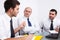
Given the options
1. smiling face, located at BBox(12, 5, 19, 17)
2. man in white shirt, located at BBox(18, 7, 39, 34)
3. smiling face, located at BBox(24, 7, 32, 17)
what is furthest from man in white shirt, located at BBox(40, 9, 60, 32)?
smiling face, located at BBox(12, 5, 19, 17)

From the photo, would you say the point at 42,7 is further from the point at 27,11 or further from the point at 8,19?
the point at 8,19

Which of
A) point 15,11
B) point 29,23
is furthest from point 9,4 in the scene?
point 29,23

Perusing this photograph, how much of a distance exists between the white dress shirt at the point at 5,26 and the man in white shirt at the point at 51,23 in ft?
1.59

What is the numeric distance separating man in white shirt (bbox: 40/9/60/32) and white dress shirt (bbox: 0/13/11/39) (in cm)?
49

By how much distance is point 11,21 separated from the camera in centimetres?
173

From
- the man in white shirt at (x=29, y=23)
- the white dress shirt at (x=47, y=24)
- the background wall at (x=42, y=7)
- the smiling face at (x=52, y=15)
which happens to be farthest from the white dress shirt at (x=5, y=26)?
the smiling face at (x=52, y=15)

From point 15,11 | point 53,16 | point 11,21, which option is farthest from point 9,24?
point 53,16

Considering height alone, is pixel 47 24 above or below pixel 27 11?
below

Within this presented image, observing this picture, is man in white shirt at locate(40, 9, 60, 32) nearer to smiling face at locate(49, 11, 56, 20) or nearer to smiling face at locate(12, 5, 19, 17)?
smiling face at locate(49, 11, 56, 20)

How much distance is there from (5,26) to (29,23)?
34 cm

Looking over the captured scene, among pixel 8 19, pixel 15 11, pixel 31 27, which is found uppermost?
pixel 15 11

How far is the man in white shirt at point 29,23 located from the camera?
182 cm

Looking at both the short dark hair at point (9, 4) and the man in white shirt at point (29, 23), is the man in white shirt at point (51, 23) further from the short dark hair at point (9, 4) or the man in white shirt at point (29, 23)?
the short dark hair at point (9, 4)

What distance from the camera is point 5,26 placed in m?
1.70
